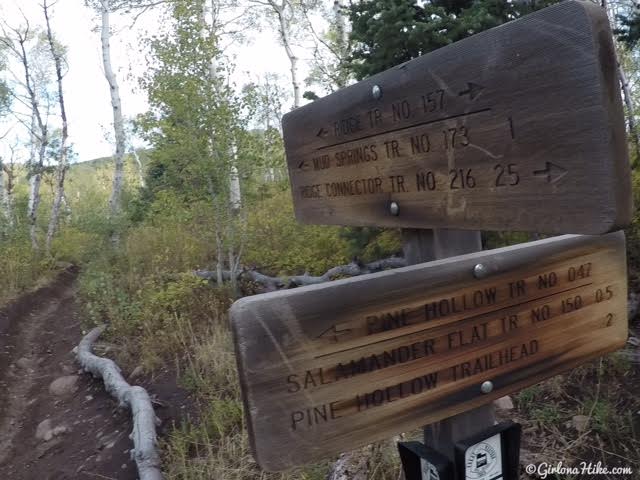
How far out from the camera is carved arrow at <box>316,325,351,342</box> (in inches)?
36.9

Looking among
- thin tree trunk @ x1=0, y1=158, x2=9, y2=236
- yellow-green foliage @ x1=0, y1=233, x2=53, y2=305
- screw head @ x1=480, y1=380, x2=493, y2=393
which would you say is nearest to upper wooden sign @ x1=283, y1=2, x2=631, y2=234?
screw head @ x1=480, y1=380, x2=493, y2=393

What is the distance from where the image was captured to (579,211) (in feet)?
2.79

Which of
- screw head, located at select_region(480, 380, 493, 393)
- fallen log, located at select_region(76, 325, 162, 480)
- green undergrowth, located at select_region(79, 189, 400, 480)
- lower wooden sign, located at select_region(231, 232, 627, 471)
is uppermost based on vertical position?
lower wooden sign, located at select_region(231, 232, 627, 471)

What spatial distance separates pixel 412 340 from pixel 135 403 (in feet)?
13.2

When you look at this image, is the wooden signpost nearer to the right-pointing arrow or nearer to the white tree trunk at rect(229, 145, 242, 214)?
the right-pointing arrow

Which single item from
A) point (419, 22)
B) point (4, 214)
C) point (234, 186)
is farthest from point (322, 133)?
point (4, 214)

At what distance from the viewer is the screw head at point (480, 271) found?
1059mm

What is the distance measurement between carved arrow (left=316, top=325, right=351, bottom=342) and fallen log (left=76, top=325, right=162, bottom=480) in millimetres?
2867

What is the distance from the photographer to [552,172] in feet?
2.89

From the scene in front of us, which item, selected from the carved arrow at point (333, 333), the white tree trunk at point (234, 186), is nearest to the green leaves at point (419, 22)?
the white tree trunk at point (234, 186)

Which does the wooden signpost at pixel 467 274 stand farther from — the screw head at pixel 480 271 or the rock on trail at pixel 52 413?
the rock on trail at pixel 52 413

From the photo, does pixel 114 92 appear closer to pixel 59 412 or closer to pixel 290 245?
pixel 290 245

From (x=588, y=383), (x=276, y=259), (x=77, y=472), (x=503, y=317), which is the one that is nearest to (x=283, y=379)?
(x=503, y=317)

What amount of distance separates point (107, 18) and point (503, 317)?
47.7ft
